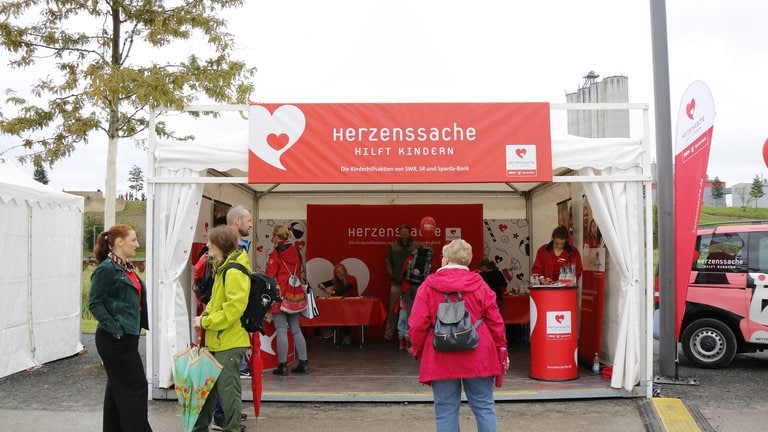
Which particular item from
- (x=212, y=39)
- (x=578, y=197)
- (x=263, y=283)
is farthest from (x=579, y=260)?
(x=212, y=39)

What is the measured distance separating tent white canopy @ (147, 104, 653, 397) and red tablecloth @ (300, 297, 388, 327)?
2801 millimetres

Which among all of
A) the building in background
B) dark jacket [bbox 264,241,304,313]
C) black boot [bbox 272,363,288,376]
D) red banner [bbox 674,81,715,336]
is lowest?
black boot [bbox 272,363,288,376]

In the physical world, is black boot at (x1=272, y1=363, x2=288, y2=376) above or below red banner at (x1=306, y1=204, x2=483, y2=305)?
below

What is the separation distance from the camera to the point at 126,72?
8.13 m

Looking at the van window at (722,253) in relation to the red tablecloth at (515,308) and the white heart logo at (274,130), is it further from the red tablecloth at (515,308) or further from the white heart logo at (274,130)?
the white heart logo at (274,130)

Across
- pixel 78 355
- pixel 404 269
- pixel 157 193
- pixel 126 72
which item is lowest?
pixel 78 355

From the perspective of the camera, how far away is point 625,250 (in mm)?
6285

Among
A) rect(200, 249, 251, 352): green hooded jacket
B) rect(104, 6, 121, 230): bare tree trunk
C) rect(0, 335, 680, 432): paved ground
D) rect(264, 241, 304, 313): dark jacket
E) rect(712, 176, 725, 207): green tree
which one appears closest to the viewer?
rect(200, 249, 251, 352): green hooded jacket

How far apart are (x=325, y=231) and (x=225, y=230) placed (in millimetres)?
6288

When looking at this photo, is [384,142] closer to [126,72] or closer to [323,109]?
[323,109]

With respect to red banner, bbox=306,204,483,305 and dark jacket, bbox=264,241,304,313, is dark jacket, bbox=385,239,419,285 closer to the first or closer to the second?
red banner, bbox=306,204,483,305

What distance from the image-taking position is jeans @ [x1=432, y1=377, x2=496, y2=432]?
4.14 metres

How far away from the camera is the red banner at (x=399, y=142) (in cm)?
613

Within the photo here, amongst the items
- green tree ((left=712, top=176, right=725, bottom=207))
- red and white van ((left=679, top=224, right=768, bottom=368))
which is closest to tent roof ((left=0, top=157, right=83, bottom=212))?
red and white van ((left=679, top=224, right=768, bottom=368))
